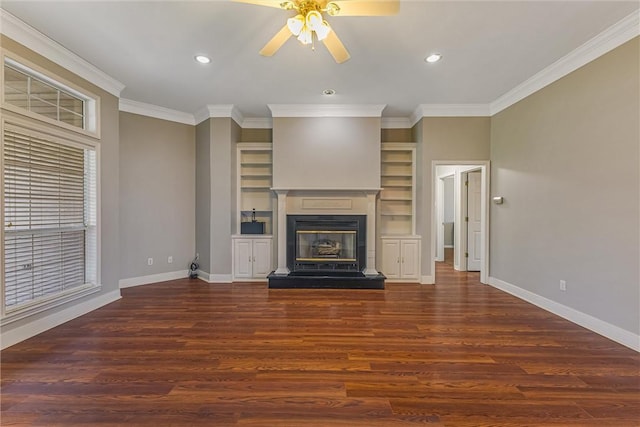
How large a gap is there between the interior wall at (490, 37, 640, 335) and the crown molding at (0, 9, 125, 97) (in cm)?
547

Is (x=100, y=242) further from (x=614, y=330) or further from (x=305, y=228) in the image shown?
(x=614, y=330)

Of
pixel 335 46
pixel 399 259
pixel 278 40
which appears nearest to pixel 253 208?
pixel 399 259

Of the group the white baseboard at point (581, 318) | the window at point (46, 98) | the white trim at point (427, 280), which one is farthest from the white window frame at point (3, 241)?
the white baseboard at point (581, 318)

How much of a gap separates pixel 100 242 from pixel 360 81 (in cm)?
388

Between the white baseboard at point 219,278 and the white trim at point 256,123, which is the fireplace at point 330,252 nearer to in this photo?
the white baseboard at point 219,278

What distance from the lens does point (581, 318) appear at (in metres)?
2.90

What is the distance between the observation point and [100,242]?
3.42 m

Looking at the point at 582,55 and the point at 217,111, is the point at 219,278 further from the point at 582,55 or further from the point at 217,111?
the point at 582,55

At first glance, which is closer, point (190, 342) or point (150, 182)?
point (190, 342)

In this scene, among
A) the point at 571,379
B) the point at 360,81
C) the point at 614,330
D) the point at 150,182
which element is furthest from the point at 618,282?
the point at 150,182

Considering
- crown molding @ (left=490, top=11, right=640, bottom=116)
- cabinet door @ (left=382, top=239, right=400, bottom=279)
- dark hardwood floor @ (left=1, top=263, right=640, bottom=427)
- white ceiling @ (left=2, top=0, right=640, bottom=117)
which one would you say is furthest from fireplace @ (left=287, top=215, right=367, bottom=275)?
crown molding @ (left=490, top=11, right=640, bottom=116)

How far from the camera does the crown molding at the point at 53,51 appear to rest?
2465mm

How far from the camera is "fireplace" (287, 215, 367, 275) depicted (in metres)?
4.57

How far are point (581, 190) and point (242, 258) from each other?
459 cm
